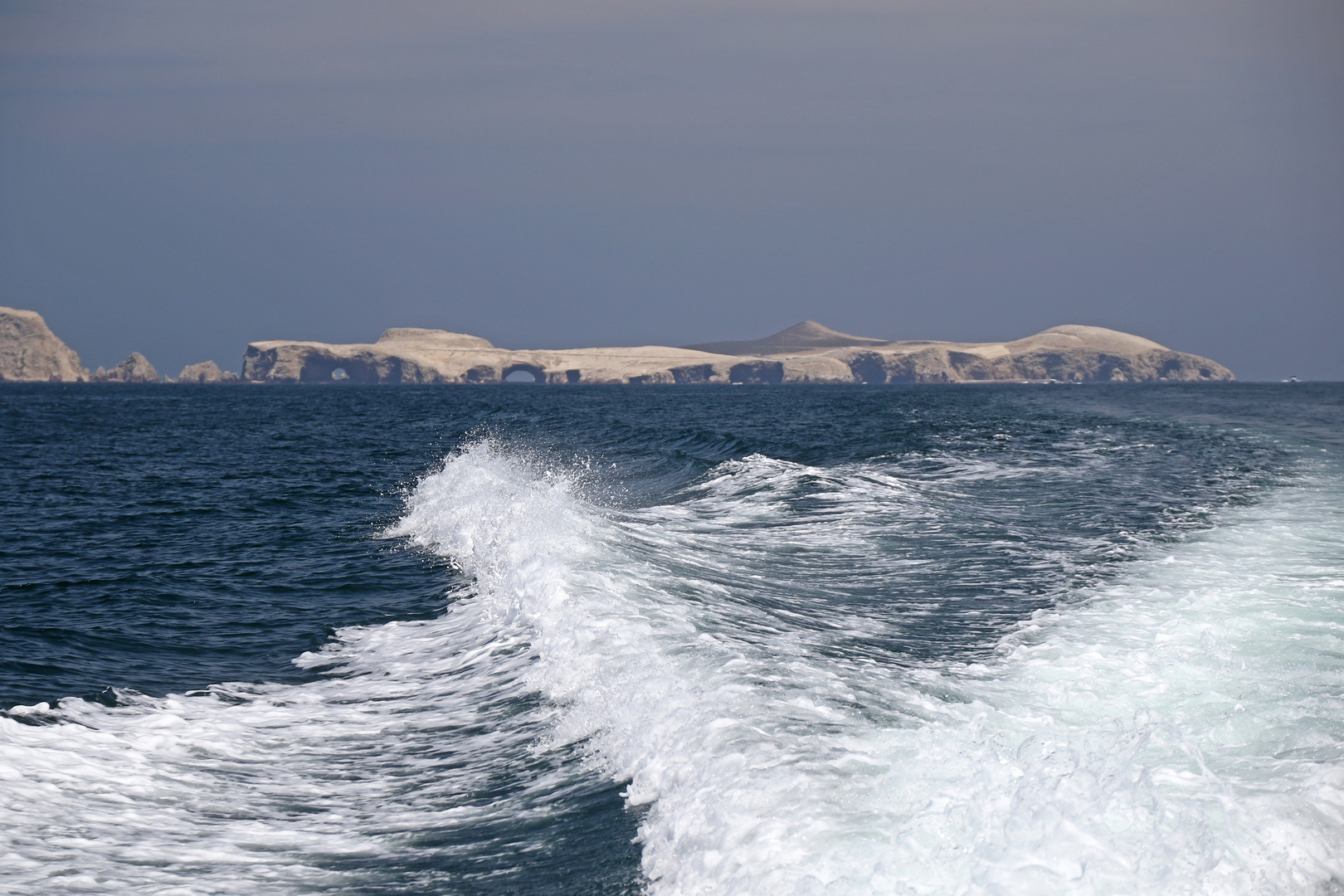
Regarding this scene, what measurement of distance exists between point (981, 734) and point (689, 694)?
1.92m

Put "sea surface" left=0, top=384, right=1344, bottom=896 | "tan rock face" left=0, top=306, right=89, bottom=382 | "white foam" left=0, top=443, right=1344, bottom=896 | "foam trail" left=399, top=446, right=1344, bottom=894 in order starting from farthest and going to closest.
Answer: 1. "tan rock face" left=0, top=306, right=89, bottom=382
2. "sea surface" left=0, top=384, right=1344, bottom=896
3. "white foam" left=0, top=443, right=1344, bottom=896
4. "foam trail" left=399, top=446, right=1344, bottom=894

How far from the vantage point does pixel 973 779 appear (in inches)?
190

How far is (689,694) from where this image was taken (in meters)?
6.47

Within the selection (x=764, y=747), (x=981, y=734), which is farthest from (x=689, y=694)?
(x=981, y=734)

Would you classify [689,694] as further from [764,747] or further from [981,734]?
[981,734]

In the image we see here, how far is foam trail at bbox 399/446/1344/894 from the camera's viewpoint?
4.22 m

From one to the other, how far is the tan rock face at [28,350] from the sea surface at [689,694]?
195 metres

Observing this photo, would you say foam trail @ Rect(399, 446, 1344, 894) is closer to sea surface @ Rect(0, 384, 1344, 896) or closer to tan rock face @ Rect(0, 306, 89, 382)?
sea surface @ Rect(0, 384, 1344, 896)

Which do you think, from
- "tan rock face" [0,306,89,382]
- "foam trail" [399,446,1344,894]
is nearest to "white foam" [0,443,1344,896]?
"foam trail" [399,446,1344,894]

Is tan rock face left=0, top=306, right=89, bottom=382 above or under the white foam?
above

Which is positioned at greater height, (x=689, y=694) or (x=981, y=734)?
(x=689, y=694)

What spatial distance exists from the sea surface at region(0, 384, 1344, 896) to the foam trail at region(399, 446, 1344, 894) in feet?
0.09

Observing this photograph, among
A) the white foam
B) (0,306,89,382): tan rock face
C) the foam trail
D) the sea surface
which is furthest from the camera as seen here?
(0,306,89,382): tan rock face

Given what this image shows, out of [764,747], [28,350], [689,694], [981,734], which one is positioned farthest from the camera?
[28,350]
